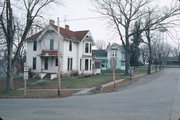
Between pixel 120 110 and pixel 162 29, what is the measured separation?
29.2 meters

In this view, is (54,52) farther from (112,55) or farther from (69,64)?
(112,55)

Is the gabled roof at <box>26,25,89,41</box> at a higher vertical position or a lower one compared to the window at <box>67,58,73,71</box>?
higher

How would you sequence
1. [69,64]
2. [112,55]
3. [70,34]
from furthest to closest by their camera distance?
[112,55]
[70,34]
[69,64]

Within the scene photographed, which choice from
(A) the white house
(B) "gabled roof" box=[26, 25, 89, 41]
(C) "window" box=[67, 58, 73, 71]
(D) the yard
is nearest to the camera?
(D) the yard

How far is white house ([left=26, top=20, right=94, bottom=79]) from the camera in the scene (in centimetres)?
3566

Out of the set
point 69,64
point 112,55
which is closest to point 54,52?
point 69,64

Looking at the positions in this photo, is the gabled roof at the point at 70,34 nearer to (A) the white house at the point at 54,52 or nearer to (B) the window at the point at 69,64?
(A) the white house at the point at 54,52

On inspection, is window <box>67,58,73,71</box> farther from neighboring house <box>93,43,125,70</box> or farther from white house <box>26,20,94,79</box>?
neighboring house <box>93,43,125,70</box>

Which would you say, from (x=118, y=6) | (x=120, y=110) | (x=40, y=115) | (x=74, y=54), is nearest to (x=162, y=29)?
(x=118, y=6)

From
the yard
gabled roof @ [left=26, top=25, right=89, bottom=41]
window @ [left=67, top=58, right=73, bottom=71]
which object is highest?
gabled roof @ [left=26, top=25, right=89, bottom=41]

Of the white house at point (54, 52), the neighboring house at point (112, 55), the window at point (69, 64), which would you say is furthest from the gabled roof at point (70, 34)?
the neighboring house at point (112, 55)

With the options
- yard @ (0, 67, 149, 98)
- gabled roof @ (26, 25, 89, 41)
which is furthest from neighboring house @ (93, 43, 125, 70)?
yard @ (0, 67, 149, 98)

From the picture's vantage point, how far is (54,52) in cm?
3566

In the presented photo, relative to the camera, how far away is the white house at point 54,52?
3566cm
